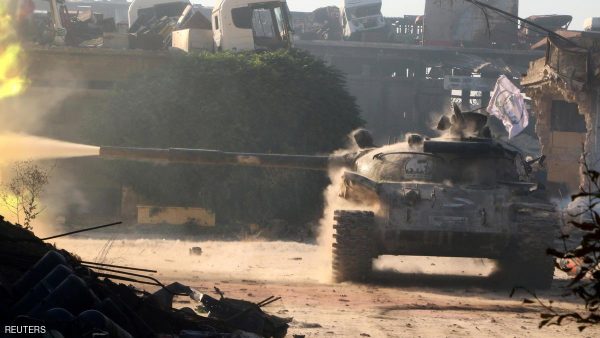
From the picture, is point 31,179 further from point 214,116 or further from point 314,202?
point 314,202

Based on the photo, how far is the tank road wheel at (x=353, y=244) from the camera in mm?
14516

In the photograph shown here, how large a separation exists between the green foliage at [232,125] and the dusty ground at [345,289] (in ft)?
8.46

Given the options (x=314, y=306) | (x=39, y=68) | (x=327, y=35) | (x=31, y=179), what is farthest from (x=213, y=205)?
(x=327, y=35)

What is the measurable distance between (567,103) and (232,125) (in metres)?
11.9

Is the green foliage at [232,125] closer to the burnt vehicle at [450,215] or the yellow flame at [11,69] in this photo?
the yellow flame at [11,69]

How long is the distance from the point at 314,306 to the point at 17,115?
14.9m

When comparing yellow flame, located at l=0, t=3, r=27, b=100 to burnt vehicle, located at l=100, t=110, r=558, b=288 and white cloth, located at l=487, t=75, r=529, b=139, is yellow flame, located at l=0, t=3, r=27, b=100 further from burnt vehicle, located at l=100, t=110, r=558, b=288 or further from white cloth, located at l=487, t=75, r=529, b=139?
white cloth, located at l=487, t=75, r=529, b=139

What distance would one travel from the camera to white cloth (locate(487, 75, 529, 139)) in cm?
3303

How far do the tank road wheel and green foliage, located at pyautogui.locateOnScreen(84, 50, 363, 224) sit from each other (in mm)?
8464

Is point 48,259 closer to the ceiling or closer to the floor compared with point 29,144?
closer to the ceiling

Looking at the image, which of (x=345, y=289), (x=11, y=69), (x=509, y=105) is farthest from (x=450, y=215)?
(x=509, y=105)

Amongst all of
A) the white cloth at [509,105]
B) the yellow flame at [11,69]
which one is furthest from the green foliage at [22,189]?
the white cloth at [509,105]

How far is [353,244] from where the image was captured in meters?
14.5

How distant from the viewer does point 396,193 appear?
14828 millimetres
